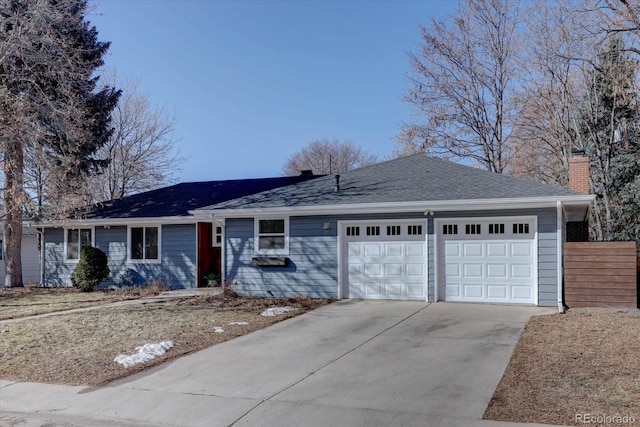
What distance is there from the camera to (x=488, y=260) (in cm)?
1220

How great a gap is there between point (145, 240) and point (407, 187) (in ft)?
31.7

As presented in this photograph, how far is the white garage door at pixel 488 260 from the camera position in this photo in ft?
39.0

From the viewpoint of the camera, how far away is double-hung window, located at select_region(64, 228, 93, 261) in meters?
18.8

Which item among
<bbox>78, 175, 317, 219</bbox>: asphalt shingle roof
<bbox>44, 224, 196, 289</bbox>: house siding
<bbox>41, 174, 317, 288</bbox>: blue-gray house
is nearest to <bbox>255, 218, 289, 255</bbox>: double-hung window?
<bbox>41, 174, 317, 288</bbox>: blue-gray house

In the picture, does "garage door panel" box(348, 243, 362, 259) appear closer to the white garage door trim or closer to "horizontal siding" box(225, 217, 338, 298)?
the white garage door trim

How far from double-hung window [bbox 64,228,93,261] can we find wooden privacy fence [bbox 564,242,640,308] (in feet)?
52.5

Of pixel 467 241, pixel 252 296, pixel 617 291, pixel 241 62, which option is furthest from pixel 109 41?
pixel 617 291

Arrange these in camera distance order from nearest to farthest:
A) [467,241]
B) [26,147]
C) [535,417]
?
[535,417] < [467,241] < [26,147]

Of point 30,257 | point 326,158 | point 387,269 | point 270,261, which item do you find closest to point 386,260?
point 387,269

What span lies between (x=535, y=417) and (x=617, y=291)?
770 centimetres

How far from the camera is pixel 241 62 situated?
18.0m

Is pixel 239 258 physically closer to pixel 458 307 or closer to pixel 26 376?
pixel 458 307

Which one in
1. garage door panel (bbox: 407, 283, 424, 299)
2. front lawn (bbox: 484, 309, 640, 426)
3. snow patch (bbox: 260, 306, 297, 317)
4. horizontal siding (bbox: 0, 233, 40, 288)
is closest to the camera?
front lawn (bbox: 484, 309, 640, 426)

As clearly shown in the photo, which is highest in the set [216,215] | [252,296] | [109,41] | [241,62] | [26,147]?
[109,41]
